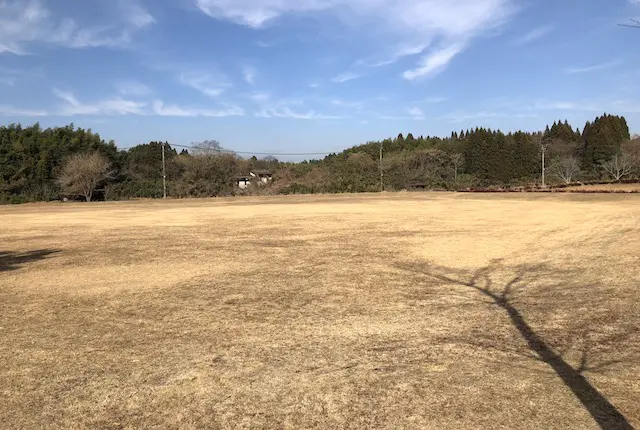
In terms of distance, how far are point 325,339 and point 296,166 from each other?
58.7 m

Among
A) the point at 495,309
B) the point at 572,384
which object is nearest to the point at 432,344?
the point at 572,384

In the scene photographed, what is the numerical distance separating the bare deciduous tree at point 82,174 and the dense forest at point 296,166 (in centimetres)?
9

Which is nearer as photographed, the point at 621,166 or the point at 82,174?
the point at 82,174

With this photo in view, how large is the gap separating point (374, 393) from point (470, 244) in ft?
27.9

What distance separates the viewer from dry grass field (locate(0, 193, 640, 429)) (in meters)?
3.12

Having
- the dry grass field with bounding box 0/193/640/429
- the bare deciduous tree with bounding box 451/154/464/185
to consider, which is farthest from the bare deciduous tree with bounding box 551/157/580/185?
the dry grass field with bounding box 0/193/640/429

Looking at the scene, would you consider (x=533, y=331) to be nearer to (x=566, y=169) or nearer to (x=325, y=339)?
(x=325, y=339)

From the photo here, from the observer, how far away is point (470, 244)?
1124cm

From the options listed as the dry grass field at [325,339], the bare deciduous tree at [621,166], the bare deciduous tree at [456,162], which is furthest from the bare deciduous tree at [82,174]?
the bare deciduous tree at [621,166]

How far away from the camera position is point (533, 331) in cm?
480

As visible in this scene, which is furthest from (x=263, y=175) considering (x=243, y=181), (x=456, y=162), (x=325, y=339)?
Answer: (x=325, y=339)

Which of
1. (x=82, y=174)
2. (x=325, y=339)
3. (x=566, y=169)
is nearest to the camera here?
(x=325, y=339)

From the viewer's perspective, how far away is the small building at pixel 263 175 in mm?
57862

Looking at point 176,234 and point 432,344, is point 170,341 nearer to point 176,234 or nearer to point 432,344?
point 432,344
